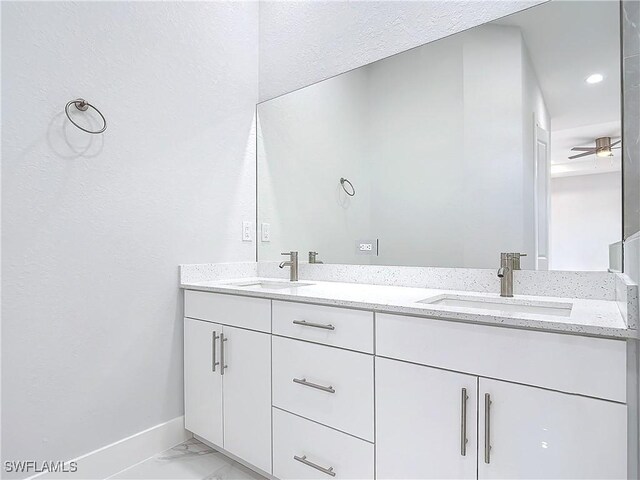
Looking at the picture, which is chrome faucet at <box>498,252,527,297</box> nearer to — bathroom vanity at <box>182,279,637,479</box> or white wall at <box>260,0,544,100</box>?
bathroom vanity at <box>182,279,637,479</box>

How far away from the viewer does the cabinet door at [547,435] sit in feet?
2.87

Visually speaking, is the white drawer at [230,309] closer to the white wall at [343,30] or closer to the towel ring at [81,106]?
the towel ring at [81,106]

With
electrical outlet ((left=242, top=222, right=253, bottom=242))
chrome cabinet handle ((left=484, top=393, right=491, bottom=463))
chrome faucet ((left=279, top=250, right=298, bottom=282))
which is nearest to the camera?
chrome cabinet handle ((left=484, top=393, right=491, bottom=463))

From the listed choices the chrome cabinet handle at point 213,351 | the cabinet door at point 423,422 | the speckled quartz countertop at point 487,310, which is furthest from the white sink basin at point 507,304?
the chrome cabinet handle at point 213,351

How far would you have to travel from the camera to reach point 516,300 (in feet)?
4.46

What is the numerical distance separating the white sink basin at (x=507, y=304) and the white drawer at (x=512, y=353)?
19 centimetres

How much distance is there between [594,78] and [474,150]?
0.44 m

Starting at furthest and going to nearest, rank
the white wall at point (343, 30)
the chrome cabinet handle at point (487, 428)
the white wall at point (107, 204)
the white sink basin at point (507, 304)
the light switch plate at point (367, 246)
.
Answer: the light switch plate at point (367, 246) → the white wall at point (343, 30) → the white wall at point (107, 204) → the white sink basin at point (507, 304) → the chrome cabinet handle at point (487, 428)

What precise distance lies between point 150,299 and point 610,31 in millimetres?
2104

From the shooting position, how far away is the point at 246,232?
2.28 m

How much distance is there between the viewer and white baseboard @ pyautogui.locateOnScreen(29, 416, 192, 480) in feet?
5.15

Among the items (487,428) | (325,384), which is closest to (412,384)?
(487,428)

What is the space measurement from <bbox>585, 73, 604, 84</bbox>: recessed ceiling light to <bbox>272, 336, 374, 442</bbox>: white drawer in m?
1.21

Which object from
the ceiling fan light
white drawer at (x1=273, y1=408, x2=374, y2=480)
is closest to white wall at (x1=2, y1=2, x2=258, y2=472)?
white drawer at (x1=273, y1=408, x2=374, y2=480)
